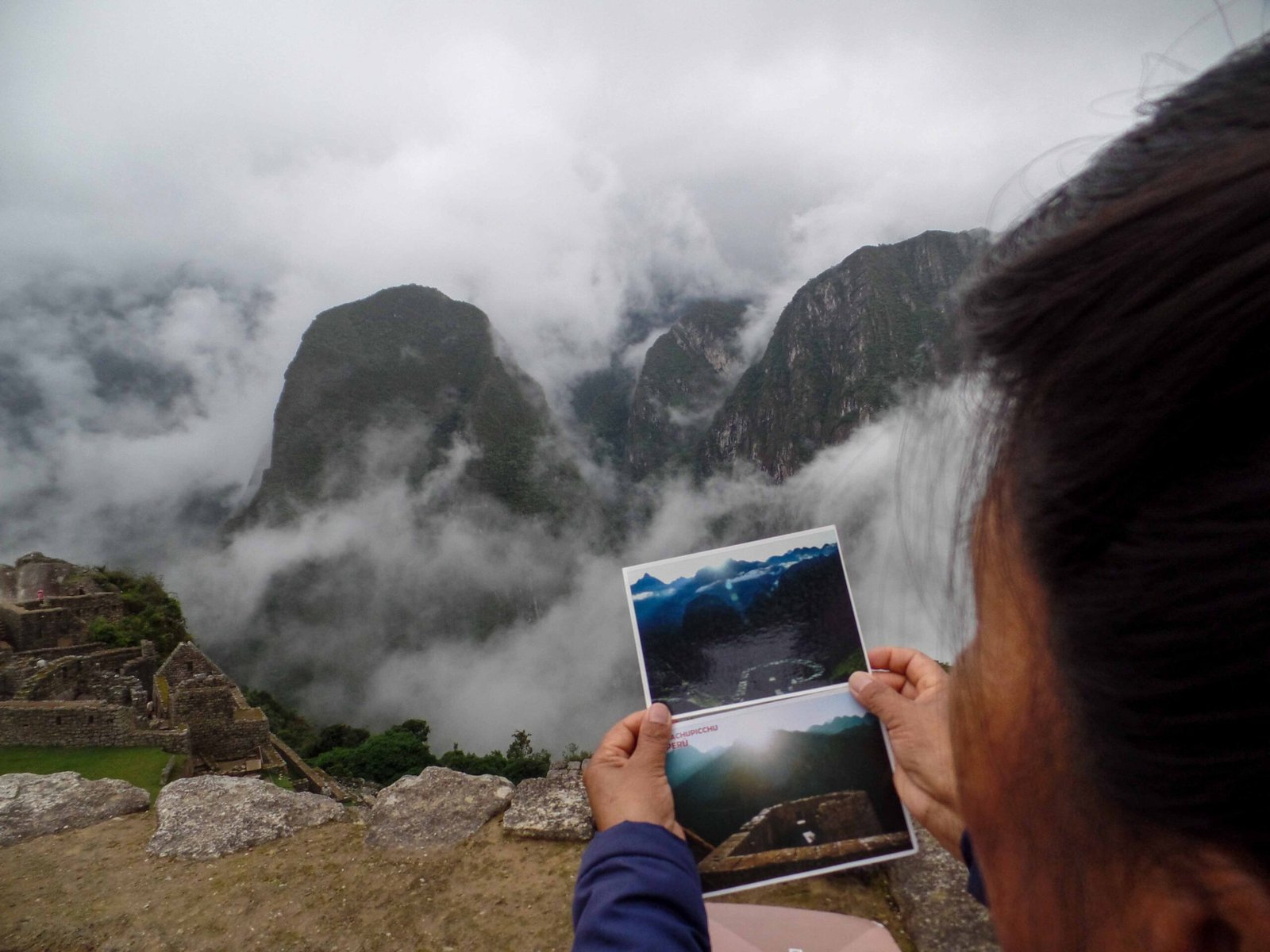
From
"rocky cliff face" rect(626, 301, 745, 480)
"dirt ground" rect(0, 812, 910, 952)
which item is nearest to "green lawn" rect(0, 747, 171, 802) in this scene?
"dirt ground" rect(0, 812, 910, 952)

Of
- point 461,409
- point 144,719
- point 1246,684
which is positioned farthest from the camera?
point 461,409

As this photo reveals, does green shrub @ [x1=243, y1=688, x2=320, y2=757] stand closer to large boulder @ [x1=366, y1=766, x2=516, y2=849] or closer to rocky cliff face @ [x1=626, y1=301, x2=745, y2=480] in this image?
large boulder @ [x1=366, y1=766, x2=516, y2=849]

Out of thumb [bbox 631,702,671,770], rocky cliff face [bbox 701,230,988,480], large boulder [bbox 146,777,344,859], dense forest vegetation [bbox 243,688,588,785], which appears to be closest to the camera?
thumb [bbox 631,702,671,770]

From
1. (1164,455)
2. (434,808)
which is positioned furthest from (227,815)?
(1164,455)

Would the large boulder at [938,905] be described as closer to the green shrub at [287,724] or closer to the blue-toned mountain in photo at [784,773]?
the blue-toned mountain in photo at [784,773]

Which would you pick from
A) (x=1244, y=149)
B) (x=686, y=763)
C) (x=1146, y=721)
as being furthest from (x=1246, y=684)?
(x=686, y=763)

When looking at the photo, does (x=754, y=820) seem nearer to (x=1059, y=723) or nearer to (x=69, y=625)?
(x=1059, y=723)
